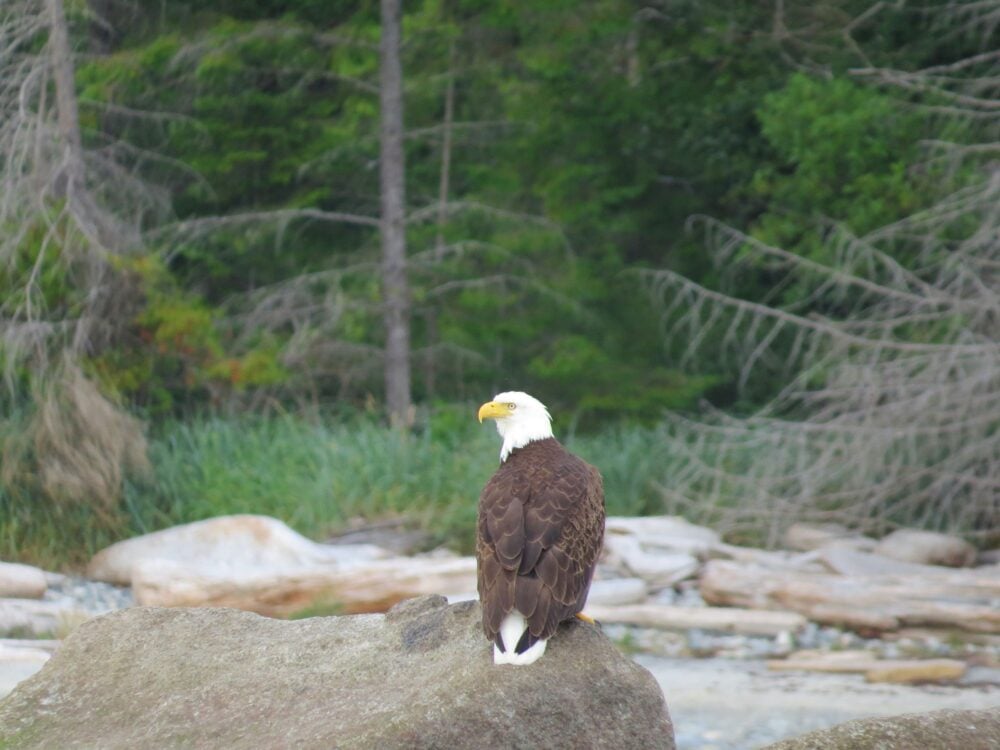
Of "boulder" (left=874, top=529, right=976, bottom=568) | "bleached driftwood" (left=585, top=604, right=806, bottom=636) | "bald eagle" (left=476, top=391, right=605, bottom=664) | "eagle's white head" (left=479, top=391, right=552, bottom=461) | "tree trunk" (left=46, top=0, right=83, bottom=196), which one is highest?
"tree trunk" (left=46, top=0, right=83, bottom=196)

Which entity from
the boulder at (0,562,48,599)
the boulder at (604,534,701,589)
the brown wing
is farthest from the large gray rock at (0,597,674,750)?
the boulder at (604,534,701,589)

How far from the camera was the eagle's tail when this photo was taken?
4.11m

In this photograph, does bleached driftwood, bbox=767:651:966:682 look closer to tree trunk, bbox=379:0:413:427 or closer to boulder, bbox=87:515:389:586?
boulder, bbox=87:515:389:586

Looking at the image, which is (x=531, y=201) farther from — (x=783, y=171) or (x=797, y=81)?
(x=797, y=81)

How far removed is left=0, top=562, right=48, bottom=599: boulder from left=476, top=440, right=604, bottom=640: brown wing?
19.4 ft

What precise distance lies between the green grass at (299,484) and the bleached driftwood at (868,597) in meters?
2.05

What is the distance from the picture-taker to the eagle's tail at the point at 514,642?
13.5 feet

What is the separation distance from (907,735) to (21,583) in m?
6.93

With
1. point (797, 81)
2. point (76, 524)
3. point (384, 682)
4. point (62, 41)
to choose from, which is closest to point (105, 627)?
point (384, 682)

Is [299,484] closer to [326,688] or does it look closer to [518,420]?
[518,420]

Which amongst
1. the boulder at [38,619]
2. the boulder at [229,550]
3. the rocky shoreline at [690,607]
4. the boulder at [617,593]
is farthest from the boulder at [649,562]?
the boulder at [38,619]

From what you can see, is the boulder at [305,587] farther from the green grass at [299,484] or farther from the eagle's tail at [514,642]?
the eagle's tail at [514,642]

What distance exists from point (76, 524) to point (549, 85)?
738 centimetres

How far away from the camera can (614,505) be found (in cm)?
1162
